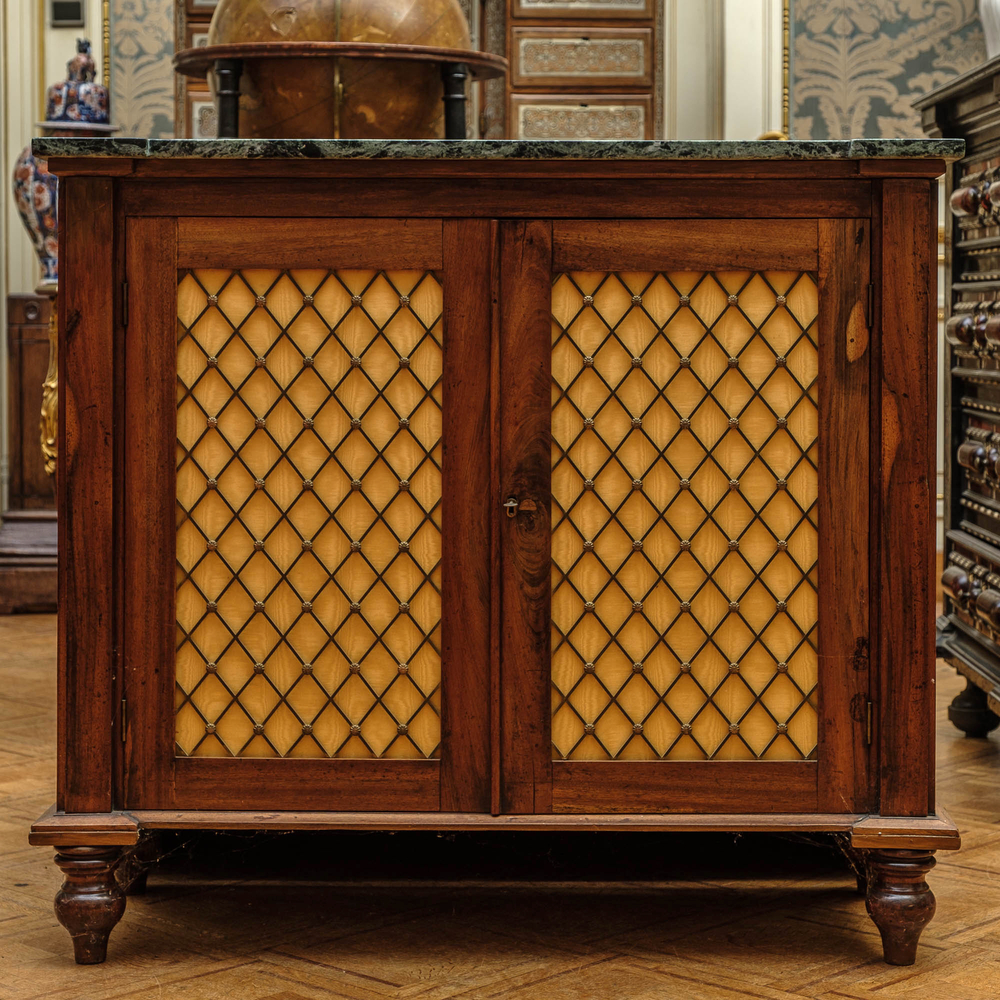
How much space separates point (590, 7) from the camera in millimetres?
6766

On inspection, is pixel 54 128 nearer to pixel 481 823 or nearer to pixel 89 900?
pixel 89 900

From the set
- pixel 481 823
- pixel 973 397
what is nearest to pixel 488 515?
pixel 481 823

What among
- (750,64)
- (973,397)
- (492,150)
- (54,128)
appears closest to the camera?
(492,150)

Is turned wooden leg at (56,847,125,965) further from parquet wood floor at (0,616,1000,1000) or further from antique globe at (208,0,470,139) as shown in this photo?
antique globe at (208,0,470,139)

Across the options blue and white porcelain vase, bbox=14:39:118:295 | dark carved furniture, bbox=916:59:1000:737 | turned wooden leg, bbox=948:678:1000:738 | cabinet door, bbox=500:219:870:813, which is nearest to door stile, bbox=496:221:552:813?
cabinet door, bbox=500:219:870:813

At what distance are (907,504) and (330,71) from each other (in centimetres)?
109

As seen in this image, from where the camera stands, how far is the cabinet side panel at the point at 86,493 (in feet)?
6.82

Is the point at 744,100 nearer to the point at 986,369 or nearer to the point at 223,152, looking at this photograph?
the point at 986,369

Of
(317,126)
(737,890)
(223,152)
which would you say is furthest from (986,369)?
(223,152)

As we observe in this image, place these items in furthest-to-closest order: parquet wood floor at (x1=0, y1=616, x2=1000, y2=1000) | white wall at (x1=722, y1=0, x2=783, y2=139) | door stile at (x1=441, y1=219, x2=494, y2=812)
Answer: white wall at (x1=722, y1=0, x2=783, y2=139), door stile at (x1=441, y1=219, x2=494, y2=812), parquet wood floor at (x1=0, y1=616, x2=1000, y2=1000)

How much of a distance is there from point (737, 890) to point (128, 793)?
0.98 metres

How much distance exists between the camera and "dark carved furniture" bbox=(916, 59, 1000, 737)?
10.2 feet

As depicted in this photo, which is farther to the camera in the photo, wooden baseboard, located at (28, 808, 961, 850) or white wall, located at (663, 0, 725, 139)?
white wall, located at (663, 0, 725, 139)

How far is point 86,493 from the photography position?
6.87 feet
